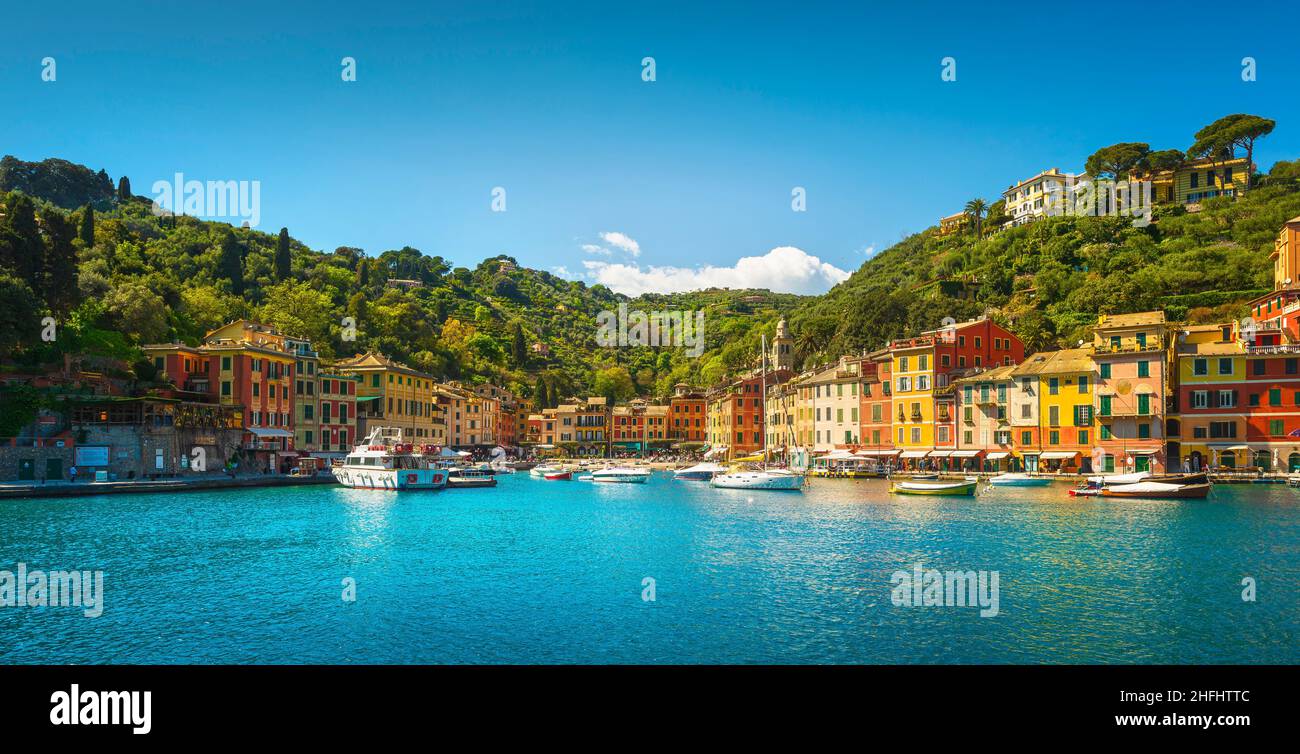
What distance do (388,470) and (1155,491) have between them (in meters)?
52.1

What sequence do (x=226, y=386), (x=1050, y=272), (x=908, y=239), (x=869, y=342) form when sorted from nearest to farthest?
1. (x=226, y=386)
2. (x=1050, y=272)
3. (x=869, y=342)
4. (x=908, y=239)

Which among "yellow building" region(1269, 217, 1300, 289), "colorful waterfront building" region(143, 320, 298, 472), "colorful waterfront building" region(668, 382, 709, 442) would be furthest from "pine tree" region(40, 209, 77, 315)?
"yellow building" region(1269, 217, 1300, 289)

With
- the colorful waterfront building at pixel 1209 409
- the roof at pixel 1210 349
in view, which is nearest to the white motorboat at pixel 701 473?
the colorful waterfront building at pixel 1209 409

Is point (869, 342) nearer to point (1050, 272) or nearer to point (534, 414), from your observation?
point (1050, 272)

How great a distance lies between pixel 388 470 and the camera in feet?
209

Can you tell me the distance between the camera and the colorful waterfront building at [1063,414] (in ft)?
216

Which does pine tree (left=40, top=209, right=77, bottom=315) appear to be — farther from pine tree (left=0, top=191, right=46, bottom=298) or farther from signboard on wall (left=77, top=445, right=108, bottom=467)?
signboard on wall (left=77, top=445, right=108, bottom=467)

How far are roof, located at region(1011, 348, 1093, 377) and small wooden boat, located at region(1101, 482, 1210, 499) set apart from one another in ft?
51.3

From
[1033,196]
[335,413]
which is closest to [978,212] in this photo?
[1033,196]

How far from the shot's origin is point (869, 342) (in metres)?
105

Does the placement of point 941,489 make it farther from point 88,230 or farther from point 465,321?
point 465,321
